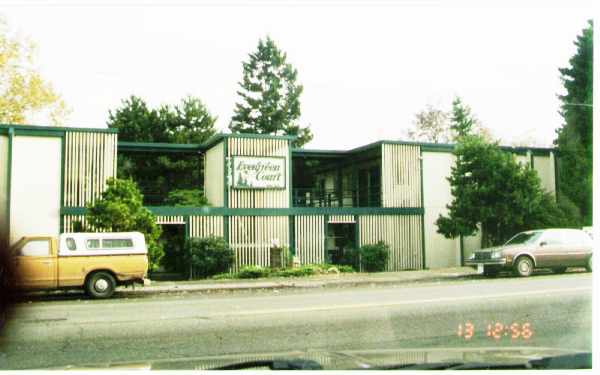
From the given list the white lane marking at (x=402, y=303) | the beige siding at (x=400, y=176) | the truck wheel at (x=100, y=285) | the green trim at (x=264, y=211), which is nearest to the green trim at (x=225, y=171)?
the green trim at (x=264, y=211)

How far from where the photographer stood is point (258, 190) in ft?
83.0

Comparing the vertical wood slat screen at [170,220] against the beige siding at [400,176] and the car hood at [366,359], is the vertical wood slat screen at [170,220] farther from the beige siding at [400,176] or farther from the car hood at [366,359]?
the car hood at [366,359]

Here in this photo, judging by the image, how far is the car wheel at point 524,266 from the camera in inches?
695

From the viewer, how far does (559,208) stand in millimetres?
21047

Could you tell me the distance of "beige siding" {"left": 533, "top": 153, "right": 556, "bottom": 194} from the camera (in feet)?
83.7

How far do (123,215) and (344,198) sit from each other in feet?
49.0

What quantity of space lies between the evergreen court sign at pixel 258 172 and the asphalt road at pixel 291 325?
1249cm

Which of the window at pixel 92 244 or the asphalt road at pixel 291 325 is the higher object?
the window at pixel 92 244

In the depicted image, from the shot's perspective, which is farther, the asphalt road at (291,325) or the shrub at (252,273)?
the shrub at (252,273)

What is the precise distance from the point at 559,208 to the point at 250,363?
19727 mm

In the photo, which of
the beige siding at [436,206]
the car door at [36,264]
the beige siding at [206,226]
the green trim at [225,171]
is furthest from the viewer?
the beige siding at [436,206]

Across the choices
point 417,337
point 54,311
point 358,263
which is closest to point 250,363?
point 417,337

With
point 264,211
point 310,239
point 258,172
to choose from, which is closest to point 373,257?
point 310,239
